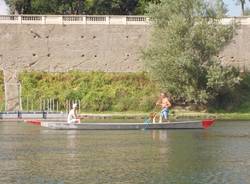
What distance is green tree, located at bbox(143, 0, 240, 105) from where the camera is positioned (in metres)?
49.6

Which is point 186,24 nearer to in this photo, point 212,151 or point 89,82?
point 89,82

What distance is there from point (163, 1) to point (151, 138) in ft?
65.9

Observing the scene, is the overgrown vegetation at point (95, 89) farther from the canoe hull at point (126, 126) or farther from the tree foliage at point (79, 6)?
the canoe hull at point (126, 126)

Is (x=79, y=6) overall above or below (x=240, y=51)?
above

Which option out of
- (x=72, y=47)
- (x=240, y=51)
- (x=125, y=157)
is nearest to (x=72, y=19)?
(x=72, y=47)

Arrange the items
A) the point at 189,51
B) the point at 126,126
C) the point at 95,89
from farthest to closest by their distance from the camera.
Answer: the point at 95,89 → the point at 189,51 → the point at 126,126

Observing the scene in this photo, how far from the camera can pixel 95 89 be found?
5362 centimetres

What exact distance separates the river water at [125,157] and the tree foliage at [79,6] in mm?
31005

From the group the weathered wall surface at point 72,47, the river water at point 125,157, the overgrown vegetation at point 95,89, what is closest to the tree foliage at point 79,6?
the weathered wall surface at point 72,47

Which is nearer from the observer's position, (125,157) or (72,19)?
(125,157)

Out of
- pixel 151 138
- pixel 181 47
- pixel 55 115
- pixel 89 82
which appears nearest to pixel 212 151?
pixel 151 138

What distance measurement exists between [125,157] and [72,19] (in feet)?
109

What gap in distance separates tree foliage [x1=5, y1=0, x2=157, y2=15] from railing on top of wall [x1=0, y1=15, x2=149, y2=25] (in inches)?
301

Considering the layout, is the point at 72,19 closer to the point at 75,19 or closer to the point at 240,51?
the point at 75,19
